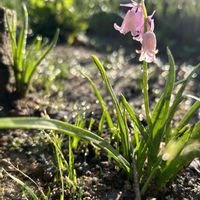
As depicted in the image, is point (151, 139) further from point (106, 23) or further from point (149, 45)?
point (106, 23)

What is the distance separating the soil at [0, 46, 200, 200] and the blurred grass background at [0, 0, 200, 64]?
2.06ft

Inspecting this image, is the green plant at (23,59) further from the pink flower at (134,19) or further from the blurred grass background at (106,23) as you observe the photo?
the blurred grass background at (106,23)

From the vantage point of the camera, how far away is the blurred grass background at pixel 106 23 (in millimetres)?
5067

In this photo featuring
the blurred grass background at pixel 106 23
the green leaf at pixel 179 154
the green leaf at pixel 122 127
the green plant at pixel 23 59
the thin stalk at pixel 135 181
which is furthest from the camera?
the blurred grass background at pixel 106 23

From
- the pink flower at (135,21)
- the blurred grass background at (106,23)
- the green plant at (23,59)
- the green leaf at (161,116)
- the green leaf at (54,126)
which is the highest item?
the blurred grass background at (106,23)

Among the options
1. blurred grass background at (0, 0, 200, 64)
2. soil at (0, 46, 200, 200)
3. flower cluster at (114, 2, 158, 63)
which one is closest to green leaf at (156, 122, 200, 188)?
soil at (0, 46, 200, 200)

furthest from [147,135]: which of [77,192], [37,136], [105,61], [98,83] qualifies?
[105,61]

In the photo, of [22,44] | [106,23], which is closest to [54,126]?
[22,44]

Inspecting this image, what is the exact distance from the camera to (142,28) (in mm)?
1769

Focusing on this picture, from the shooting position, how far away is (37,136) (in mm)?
2512

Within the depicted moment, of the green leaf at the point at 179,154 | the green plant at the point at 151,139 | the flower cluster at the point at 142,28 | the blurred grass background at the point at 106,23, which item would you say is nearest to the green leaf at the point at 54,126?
the green plant at the point at 151,139

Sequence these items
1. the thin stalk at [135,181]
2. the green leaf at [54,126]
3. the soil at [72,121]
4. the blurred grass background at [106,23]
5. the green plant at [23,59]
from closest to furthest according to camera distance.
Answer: the green leaf at [54,126]
the thin stalk at [135,181]
the soil at [72,121]
the green plant at [23,59]
the blurred grass background at [106,23]

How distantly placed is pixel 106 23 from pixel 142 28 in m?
4.24

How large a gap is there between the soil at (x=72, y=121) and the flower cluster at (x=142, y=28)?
0.68m
